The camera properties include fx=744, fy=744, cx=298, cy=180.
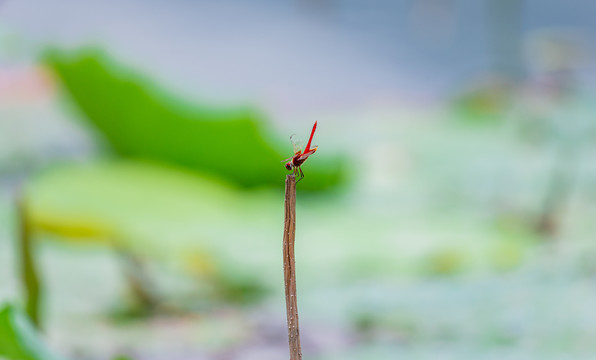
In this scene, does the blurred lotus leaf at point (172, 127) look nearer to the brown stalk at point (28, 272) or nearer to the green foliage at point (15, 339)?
the brown stalk at point (28, 272)

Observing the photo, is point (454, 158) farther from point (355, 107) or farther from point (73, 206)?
point (73, 206)

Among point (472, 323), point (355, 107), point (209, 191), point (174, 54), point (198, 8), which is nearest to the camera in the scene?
point (472, 323)

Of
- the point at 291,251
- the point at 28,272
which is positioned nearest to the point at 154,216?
the point at 28,272

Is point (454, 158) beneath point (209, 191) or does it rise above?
above

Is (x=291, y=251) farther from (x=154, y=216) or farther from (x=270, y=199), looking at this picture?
(x=270, y=199)

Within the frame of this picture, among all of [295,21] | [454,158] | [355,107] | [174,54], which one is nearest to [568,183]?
[454,158]

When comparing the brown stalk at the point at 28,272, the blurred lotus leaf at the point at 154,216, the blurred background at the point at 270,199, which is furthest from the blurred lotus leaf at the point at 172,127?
the brown stalk at the point at 28,272

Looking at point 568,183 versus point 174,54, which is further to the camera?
point 174,54
